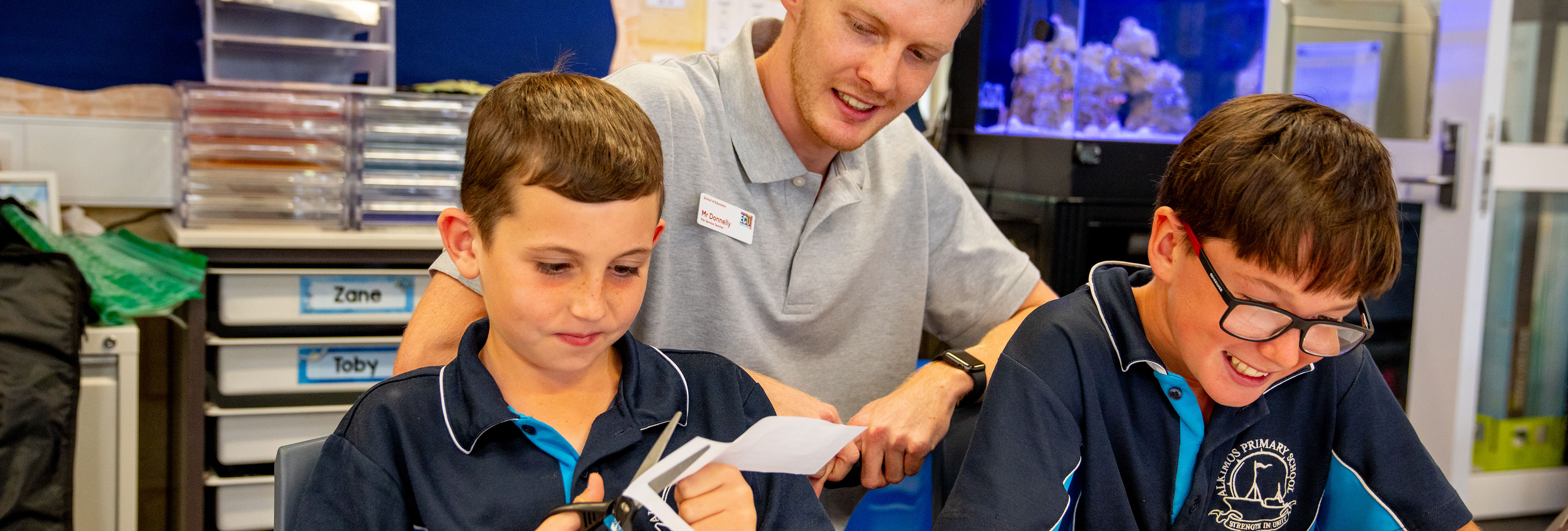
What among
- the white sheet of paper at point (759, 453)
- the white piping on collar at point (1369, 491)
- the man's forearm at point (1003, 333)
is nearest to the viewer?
the white sheet of paper at point (759, 453)

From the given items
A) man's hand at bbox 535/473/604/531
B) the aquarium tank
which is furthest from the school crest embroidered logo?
the aquarium tank

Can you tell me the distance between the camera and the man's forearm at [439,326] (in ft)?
3.59

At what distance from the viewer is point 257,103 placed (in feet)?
6.95

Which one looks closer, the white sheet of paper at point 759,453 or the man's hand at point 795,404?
the white sheet of paper at point 759,453

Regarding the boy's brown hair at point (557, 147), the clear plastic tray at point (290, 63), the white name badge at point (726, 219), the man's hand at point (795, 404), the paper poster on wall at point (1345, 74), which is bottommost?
the man's hand at point (795, 404)

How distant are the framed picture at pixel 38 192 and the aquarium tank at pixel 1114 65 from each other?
2.01 metres

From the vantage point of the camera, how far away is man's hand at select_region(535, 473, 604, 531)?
0.78 metres

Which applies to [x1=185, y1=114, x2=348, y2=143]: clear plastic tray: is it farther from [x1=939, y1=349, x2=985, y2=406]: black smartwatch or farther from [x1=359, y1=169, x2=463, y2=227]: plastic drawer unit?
[x1=939, y1=349, x2=985, y2=406]: black smartwatch

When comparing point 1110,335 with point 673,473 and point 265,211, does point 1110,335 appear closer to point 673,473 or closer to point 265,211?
point 673,473

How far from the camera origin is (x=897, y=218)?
146 cm

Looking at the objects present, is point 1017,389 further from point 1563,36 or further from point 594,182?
point 1563,36

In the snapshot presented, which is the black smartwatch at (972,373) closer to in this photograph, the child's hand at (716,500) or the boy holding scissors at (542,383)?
the boy holding scissors at (542,383)

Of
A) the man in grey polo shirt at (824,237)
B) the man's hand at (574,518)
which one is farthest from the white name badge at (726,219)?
the man's hand at (574,518)

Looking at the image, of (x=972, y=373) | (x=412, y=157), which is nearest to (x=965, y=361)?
(x=972, y=373)
